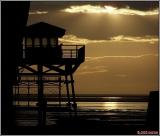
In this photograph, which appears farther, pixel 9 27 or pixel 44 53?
pixel 44 53

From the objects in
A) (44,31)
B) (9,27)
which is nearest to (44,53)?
(44,31)

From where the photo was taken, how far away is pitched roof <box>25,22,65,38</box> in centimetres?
3403

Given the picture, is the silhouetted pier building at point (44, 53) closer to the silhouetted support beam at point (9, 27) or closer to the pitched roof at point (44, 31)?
→ the pitched roof at point (44, 31)

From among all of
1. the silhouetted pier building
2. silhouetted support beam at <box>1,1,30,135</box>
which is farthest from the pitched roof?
silhouetted support beam at <box>1,1,30,135</box>

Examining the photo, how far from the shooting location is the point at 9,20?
15.8m

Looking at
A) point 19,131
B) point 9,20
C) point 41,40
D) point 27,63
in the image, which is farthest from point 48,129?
point 41,40

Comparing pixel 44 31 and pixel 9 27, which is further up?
pixel 9 27

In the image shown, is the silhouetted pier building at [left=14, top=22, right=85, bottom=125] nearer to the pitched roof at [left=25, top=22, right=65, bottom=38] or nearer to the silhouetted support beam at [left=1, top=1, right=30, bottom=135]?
the pitched roof at [left=25, top=22, right=65, bottom=38]

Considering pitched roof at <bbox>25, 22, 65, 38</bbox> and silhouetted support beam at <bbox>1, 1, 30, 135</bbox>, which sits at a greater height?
silhouetted support beam at <bbox>1, 1, 30, 135</bbox>

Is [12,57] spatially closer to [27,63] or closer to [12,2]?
[12,2]

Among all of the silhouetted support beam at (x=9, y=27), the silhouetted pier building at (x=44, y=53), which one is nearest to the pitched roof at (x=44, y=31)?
the silhouetted pier building at (x=44, y=53)

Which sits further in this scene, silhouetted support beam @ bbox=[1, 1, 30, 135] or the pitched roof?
the pitched roof

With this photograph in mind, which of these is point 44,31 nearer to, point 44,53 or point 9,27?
point 44,53

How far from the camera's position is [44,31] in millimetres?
34188
